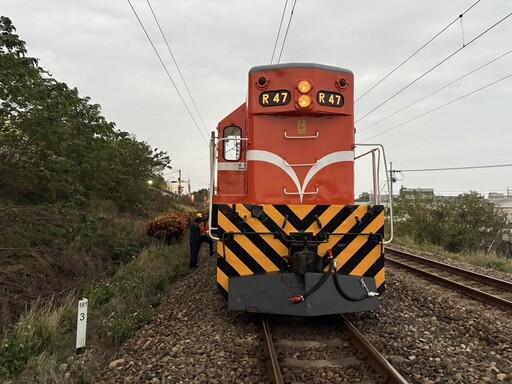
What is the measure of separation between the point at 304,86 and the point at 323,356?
3.50 metres

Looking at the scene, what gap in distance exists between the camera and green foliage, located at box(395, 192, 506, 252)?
2594 centimetres

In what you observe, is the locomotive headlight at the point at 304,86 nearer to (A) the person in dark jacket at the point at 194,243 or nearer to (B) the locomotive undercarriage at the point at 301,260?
(B) the locomotive undercarriage at the point at 301,260

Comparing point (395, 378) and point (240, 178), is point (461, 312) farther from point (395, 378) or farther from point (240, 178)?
point (240, 178)

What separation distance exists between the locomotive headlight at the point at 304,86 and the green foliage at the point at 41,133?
6.19m

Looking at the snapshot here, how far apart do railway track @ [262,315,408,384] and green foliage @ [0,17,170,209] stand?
24.0ft

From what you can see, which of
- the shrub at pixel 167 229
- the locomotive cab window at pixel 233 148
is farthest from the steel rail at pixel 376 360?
the shrub at pixel 167 229

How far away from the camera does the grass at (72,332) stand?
4.05m

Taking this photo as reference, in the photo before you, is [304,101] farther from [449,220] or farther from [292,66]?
[449,220]

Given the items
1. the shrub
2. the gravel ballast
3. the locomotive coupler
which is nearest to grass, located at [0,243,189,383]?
the gravel ballast

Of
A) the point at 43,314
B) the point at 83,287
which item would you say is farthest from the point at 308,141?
the point at 83,287

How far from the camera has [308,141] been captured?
5.85 m

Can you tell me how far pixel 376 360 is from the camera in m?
3.82

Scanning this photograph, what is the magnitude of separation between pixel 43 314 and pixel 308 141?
4.62 meters

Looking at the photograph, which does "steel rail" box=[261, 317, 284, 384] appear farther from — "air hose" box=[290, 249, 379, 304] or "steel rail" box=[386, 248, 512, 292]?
"steel rail" box=[386, 248, 512, 292]
